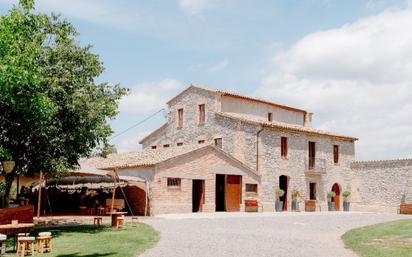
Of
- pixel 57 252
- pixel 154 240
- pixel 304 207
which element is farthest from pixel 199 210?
pixel 57 252

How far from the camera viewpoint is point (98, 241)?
12.8 meters

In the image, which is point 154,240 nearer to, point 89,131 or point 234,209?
point 89,131

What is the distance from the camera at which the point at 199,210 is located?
2738cm

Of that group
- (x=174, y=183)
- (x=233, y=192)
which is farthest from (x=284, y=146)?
(x=174, y=183)

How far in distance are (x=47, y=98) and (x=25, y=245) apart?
13.4 feet

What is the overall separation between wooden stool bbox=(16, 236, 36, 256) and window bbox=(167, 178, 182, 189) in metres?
14.3

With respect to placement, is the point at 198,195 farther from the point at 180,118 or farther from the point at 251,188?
the point at 180,118

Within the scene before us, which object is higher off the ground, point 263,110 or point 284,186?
point 263,110

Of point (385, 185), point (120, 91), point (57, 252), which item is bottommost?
point (57, 252)

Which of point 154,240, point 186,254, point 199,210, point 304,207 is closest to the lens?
point 186,254

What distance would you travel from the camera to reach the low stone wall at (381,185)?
32.8m

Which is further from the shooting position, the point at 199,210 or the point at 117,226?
the point at 199,210

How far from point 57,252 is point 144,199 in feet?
47.0

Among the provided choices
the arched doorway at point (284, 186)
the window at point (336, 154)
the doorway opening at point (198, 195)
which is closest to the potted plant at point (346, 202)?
the window at point (336, 154)
